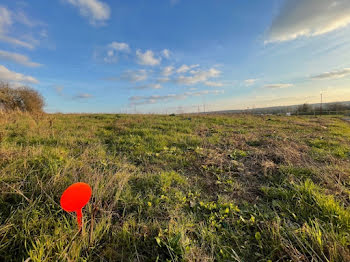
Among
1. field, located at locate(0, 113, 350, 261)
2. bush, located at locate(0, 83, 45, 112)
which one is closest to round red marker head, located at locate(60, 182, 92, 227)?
field, located at locate(0, 113, 350, 261)

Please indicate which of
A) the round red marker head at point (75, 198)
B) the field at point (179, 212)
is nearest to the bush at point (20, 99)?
the field at point (179, 212)

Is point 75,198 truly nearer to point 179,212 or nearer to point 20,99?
point 179,212

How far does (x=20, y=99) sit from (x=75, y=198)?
23238 millimetres

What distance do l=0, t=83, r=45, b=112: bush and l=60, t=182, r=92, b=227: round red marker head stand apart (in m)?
20.9

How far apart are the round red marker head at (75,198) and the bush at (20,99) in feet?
68.4

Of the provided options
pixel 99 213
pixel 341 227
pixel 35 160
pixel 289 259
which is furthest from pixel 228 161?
pixel 35 160

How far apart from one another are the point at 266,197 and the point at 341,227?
0.91m

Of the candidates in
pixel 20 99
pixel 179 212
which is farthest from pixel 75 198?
pixel 20 99

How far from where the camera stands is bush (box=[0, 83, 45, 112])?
15.8 meters

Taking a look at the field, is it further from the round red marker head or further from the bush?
the bush

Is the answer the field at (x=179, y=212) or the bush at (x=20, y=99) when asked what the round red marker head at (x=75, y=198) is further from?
the bush at (x=20, y=99)

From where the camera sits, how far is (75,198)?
1.32 metres

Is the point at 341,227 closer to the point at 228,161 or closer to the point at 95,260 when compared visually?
the point at 228,161

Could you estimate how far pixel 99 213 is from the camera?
6.55 ft
